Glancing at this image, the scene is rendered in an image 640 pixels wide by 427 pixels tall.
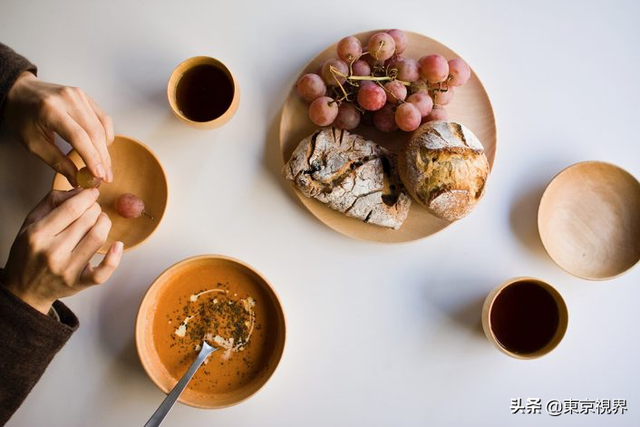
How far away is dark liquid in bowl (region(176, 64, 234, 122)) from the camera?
1.38 m

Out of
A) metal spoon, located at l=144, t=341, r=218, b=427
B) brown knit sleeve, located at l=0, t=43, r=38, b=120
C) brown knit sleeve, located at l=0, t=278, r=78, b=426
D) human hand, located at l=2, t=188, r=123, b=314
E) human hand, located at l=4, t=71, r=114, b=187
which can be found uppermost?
brown knit sleeve, located at l=0, t=43, r=38, b=120

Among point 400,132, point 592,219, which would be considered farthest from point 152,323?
point 592,219

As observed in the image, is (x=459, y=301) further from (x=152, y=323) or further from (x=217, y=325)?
(x=152, y=323)

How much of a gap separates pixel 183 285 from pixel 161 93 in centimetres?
56

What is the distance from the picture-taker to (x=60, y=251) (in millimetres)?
1106

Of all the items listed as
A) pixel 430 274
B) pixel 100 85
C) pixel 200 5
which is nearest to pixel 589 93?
pixel 430 274

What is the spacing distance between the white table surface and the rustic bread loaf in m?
0.13

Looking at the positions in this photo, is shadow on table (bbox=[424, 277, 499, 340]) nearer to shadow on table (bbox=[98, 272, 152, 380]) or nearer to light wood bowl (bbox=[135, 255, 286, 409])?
light wood bowl (bbox=[135, 255, 286, 409])

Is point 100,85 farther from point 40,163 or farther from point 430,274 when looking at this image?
point 430,274

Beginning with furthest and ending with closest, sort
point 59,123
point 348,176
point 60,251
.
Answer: point 348,176 < point 59,123 < point 60,251

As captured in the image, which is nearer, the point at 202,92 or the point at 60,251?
the point at 60,251

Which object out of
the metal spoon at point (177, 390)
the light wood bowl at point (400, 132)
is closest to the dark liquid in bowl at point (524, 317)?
the light wood bowl at point (400, 132)

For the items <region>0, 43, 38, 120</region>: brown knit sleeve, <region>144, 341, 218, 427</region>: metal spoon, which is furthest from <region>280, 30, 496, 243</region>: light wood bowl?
<region>0, 43, 38, 120</region>: brown knit sleeve

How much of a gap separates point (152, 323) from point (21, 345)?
305 mm
